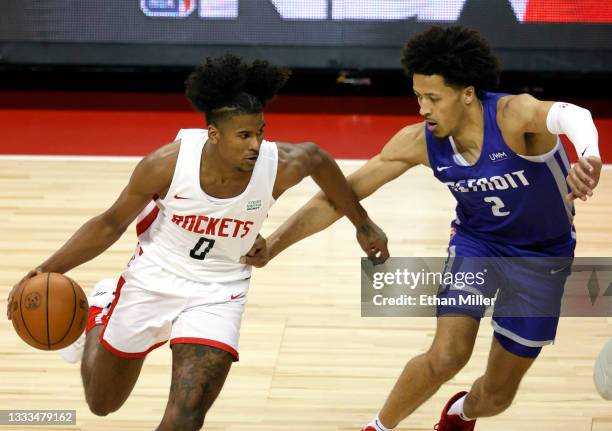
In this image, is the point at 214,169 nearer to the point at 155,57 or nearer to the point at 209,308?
the point at 209,308

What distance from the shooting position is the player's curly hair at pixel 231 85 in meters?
3.83

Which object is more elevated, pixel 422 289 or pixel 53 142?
pixel 422 289

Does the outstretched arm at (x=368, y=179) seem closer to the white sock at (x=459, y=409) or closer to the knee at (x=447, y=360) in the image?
the knee at (x=447, y=360)

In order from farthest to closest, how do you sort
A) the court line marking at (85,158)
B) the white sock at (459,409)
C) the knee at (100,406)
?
the court line marking at (85,158) → the white sock at (459,409) → the knee at (100,406)

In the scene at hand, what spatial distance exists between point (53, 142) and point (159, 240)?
5.65 m

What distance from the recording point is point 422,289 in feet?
16.9

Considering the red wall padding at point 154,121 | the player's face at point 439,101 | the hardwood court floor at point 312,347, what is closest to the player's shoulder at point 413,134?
the player's face at point 439,101

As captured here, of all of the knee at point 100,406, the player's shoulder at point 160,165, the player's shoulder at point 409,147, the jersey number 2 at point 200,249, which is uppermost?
the player's shoulder at point 160,165

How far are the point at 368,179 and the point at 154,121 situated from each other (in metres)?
6.00

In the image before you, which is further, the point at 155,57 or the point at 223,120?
the point at 155,57

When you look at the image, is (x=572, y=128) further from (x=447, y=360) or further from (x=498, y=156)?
(x=447, y=360)

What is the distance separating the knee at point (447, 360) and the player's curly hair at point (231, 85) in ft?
3.81

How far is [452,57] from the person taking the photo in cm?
394

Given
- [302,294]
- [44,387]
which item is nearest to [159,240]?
[44,387]
